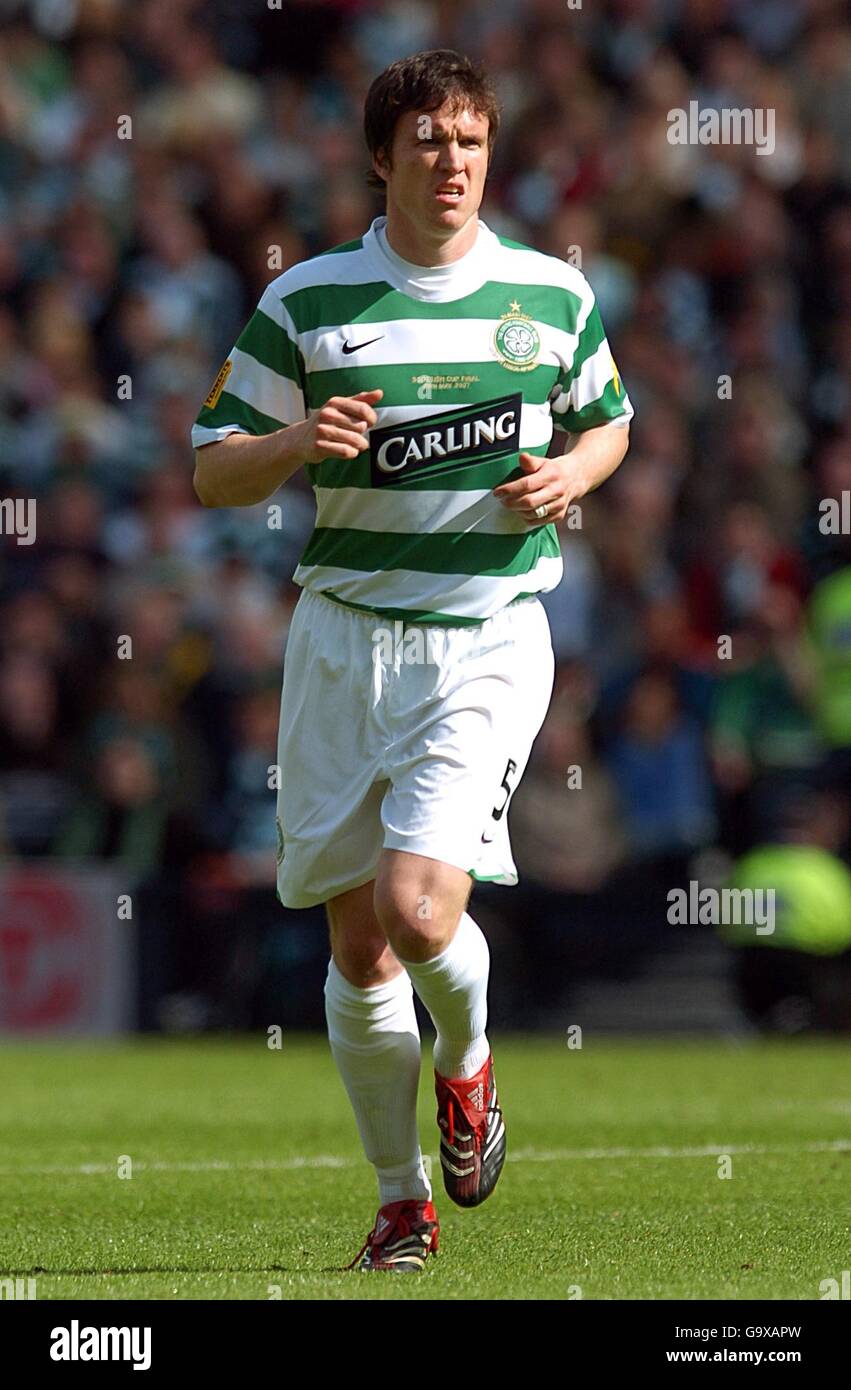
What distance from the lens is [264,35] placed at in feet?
54.2

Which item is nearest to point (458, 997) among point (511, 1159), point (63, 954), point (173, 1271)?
point (173, 1271)

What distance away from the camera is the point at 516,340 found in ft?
17.8

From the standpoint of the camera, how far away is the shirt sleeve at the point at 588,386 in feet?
18.3

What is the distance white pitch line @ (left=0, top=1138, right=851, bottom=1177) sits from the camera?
729cm

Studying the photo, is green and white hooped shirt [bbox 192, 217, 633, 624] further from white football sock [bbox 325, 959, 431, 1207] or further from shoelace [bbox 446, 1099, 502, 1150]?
shoelace [bbox 446, 1099, 502, 1150]

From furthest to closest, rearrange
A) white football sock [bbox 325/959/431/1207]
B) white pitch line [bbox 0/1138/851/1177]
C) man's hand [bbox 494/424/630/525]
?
white pitch line [bbox 0/1138/851/1177], white football sock [bbox 325/959/431/1207], man's hand [bbox 494/424/630/525]

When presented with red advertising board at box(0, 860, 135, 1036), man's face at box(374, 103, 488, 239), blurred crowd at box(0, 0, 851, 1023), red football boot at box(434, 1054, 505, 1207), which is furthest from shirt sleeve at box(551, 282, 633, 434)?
red advertising board at box(0, 860, 135, 1036)

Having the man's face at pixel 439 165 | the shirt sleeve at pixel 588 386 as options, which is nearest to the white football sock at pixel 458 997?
the shirt sleeve at pixel 588 386

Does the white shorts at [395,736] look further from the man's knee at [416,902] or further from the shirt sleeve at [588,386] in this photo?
the shirt sleeve at [588,386]

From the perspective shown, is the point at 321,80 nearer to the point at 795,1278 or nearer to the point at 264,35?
the point at 264,35

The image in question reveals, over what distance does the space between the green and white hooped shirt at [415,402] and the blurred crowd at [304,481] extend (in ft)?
21.5

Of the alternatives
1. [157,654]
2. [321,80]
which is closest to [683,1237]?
[157,654]

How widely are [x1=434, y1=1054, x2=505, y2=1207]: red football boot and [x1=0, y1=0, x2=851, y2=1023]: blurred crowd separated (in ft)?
21.1

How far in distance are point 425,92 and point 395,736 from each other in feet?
4.74
